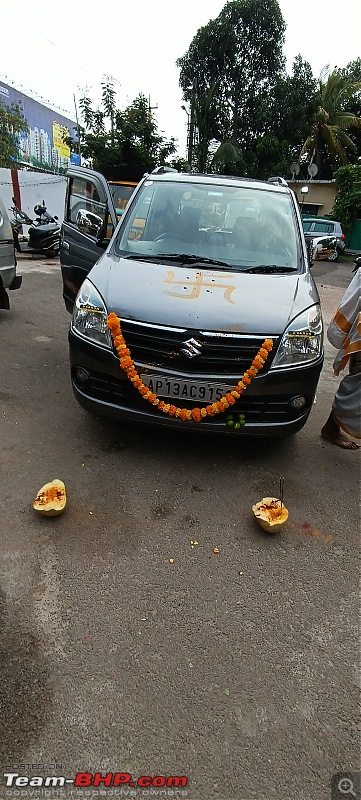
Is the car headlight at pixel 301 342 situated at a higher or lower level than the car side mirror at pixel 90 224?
lower

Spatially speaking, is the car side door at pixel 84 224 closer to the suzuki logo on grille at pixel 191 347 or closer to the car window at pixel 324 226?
the suzuki logo on grille at pixel 191 347

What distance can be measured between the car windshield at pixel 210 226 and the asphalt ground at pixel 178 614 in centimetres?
133

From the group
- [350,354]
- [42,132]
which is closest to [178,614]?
[350,354]

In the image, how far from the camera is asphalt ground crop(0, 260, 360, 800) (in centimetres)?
165

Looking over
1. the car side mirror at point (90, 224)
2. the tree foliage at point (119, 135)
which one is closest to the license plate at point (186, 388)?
the car side mirror at point (90, 224)

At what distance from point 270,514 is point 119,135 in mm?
19000

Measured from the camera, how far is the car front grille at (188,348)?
9.46 ft

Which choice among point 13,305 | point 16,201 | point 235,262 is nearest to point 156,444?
point 235,262

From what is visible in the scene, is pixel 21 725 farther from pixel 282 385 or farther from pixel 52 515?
pixel 282 385

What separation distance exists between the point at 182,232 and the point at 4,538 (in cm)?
258

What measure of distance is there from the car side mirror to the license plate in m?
1.75

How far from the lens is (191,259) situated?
3555 mm

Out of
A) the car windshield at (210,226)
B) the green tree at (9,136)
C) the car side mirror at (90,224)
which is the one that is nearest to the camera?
the car windshield at (210,226)

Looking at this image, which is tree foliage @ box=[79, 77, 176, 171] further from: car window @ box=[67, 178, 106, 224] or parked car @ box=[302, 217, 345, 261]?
car window @ box=[67, 178, 106, 224]
